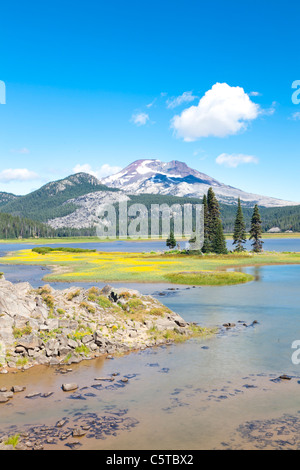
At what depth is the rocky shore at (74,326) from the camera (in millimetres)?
21844

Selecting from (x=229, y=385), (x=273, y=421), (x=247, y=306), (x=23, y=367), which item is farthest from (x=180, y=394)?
(x=247, y=306)

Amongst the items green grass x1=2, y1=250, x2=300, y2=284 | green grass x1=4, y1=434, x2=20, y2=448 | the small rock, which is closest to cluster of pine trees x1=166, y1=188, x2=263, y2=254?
green grass x1=2, y1=250, x2=300, y2=284

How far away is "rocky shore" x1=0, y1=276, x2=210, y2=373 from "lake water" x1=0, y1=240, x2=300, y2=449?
128 centimetres

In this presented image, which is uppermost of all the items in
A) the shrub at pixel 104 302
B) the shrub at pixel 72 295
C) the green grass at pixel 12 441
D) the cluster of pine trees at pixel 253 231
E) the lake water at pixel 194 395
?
the cluster of pine trees at pixel 253 231

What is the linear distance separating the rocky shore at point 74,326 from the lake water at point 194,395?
4.20 ft

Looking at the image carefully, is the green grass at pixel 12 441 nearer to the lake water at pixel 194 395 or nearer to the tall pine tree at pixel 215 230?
the lake water at pixel 194 395

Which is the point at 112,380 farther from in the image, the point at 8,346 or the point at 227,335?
the point at 227,335

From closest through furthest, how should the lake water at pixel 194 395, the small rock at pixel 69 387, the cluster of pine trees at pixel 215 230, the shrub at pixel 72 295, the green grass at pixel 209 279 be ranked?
the lake water at pixel 194 395 → the small rock at pixel 69 387 → the shrub at pixel 72 295 → the green grass at pixel 209 279 → the cluster of pine trees at pixel 215 230

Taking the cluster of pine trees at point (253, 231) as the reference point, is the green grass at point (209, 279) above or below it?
below

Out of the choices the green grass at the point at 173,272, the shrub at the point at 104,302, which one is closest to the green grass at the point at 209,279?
the green grass at the point at 173,272

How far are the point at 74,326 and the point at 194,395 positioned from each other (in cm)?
979

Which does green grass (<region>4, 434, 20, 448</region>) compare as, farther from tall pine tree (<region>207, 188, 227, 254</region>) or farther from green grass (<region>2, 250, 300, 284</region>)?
tall pine tree (<region>207, 188, 227, 254</region>)
